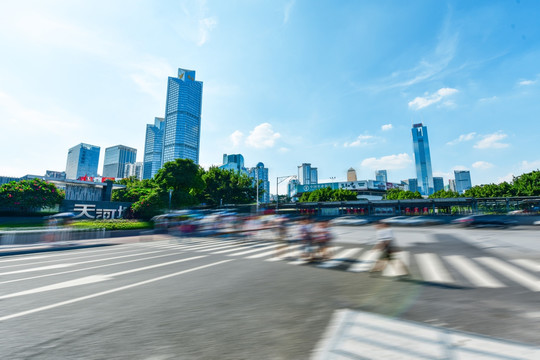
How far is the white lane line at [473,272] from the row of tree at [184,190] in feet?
92.4

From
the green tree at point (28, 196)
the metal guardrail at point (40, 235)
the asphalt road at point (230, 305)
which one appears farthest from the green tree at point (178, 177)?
the asphalt road at point (230, 305)

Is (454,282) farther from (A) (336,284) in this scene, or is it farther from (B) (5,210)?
(B) (5,210)

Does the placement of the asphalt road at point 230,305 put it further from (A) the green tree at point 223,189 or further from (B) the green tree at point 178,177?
(A) the green tree at point 223,189

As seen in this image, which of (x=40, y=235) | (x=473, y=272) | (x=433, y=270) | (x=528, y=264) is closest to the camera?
(x=473, y=272)

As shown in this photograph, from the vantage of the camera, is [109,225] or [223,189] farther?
[223,189]

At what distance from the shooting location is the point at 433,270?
7.45 meters

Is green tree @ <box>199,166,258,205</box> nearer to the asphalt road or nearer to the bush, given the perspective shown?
the bush

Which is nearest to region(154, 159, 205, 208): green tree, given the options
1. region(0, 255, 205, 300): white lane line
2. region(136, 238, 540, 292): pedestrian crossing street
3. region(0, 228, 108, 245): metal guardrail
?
region(0, 228, 108, 245): metal guardrail

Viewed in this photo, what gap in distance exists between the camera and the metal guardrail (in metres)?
15.3

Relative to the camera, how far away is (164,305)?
4719mm

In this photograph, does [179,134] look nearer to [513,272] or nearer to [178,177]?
[178,177]

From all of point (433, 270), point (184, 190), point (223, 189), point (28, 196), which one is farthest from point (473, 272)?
point (223, 189)

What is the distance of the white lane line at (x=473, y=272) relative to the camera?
5.86 meters

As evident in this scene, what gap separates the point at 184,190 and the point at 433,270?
3984 centimetres
